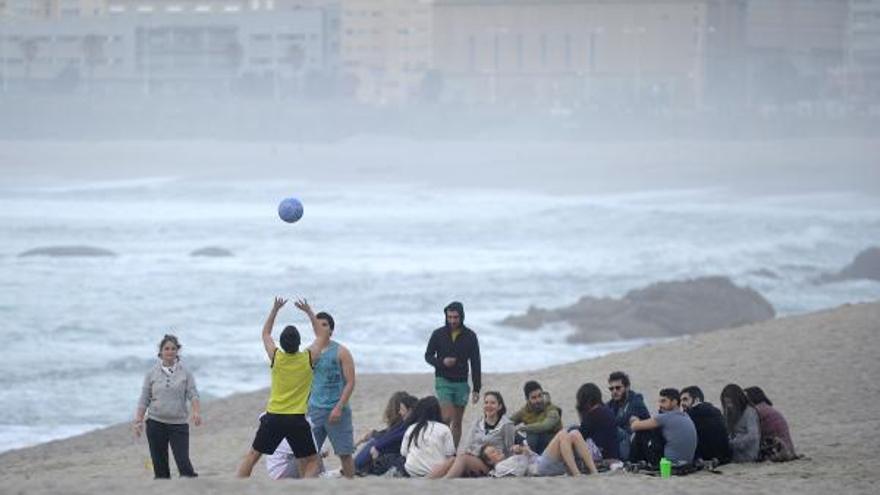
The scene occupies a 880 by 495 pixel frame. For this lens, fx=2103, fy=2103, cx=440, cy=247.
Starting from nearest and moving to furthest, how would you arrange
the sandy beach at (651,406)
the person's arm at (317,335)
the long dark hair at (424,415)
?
the sandy beach at (651,406)
the person's arm at (317,335)
the long dark hair at (424,415)

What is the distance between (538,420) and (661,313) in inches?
809

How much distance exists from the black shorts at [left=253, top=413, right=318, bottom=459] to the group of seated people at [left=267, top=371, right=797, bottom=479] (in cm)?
40

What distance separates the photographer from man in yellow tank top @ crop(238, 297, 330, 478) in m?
10.8

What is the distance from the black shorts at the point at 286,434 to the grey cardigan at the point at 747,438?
2.50 m

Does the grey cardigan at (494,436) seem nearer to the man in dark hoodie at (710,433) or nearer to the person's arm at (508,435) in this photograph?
the person's arm at (508,435)

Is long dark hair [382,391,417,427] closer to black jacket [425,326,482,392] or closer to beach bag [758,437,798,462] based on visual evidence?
black jacket [425,326,482,392]

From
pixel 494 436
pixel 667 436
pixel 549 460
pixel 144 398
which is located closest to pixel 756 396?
A: pixel 667 436

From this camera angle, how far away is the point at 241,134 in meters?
110

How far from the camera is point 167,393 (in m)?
11.2

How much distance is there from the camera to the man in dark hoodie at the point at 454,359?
12305 millimetres

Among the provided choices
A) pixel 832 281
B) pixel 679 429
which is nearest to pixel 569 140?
pixel 832 281

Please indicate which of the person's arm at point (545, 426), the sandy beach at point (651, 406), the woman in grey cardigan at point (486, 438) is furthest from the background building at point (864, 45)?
the woman in grey cardigan at point (486, 438)

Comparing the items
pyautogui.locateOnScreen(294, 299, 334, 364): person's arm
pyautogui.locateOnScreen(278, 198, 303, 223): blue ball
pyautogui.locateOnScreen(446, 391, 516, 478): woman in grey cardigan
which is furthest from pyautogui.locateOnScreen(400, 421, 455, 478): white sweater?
pyautogui.locateOnScreen(278, 198, 303, 223): blue ball

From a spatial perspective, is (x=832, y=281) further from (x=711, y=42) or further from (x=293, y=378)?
(x=711, y=42)
